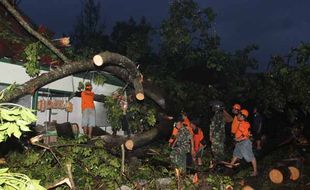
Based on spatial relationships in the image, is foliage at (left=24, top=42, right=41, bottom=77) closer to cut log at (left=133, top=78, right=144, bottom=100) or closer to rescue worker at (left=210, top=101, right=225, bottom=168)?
cut log at (left=133, top=78, right=144, bottom=100)

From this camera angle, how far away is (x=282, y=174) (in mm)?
10297

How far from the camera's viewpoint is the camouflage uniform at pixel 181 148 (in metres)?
8.99

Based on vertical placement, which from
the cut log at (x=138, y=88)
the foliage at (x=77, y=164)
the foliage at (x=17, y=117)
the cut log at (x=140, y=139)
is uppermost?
the cut log at (x=138, y=88)

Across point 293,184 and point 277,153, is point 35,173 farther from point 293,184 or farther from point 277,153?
point 277,153

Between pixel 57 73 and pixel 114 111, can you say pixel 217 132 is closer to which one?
pixel 114 111

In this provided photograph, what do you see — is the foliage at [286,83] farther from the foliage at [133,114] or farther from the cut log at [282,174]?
the foliage at [133,114]

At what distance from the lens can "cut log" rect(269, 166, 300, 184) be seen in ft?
33.7

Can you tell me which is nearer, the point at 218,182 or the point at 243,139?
the point at 218,182

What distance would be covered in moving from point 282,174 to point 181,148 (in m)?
3.07

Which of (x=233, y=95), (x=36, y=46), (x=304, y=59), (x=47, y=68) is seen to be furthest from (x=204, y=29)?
(x=36, y=46)

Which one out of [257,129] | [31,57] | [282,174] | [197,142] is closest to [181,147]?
[197,142]

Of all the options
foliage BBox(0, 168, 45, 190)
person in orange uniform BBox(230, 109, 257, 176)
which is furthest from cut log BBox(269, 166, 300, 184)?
foliage BBox(0, 168, 45, 190)

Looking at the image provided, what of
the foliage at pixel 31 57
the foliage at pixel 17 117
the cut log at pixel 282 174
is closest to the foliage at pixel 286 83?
the cut log at pixel 282 174

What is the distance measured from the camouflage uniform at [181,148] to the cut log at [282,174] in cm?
267
